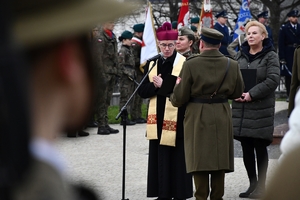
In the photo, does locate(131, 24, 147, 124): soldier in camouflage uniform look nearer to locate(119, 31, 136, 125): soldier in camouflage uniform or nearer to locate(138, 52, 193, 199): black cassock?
locate(119, 31, 136, 125): soldier in camouflage uniform

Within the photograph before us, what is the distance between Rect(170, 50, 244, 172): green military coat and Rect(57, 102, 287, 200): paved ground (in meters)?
0.59

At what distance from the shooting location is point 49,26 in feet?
2.41

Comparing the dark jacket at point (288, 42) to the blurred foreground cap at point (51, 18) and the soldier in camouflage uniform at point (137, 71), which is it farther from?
the blurred foreground cap at point (51, 18)

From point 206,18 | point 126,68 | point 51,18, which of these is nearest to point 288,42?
point 206,18

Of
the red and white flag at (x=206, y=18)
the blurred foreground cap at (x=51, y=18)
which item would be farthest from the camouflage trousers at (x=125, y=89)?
the blurred foreground cap at (x=51, y=18)

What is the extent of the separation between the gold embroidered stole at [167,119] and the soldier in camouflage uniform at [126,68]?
723cm

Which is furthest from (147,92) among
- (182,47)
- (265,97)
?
(265,97)

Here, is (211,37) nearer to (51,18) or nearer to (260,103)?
(260,103)

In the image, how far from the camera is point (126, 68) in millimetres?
14469

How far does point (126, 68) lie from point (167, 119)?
299 inches

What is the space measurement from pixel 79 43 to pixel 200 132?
18.5ft

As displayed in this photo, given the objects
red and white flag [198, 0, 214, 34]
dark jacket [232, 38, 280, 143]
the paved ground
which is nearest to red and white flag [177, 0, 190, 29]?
red and white flag [198, 0, 214, 34]

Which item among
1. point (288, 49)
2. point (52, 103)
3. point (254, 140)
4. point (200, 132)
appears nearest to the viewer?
point (52, 103)

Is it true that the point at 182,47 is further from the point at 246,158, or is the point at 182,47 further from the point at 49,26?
the point at 49,26
